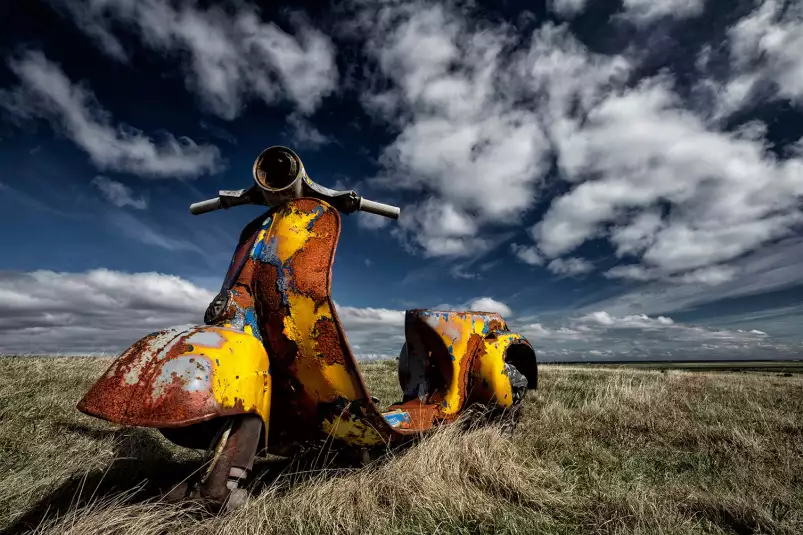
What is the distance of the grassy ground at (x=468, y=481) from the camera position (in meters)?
1.79

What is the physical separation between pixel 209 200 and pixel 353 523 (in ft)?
6.56

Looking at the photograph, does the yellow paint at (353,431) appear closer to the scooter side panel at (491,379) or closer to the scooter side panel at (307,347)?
the scooter side panel at (307,347)

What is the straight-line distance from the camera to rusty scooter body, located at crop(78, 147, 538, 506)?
4.94 feet

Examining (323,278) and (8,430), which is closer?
(323,278)

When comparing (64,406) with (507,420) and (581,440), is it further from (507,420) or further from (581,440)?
(581,440)

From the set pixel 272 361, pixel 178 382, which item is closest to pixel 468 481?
pixel 272 361

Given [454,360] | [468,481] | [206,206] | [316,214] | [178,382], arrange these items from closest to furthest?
[178,382], [316,214], [468,481], [206,206], [454,360]

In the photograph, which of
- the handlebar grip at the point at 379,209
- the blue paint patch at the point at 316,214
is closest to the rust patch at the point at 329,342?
the blue paint patch at the point at 316,214

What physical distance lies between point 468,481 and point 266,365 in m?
1.26

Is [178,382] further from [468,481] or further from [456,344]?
[456,344]

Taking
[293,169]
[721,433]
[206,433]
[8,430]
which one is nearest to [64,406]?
[8,430]

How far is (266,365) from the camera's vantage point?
1914 millimetres

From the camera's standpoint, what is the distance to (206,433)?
1.83 m

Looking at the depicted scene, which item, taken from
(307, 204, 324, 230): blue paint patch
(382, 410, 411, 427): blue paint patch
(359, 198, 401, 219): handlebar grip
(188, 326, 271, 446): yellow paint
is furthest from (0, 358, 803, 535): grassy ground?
(359, 198, 401, 219): handlebar grip
